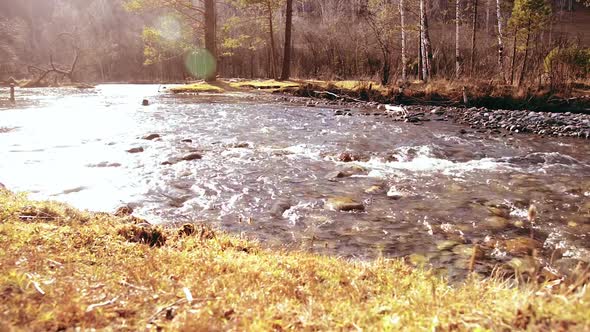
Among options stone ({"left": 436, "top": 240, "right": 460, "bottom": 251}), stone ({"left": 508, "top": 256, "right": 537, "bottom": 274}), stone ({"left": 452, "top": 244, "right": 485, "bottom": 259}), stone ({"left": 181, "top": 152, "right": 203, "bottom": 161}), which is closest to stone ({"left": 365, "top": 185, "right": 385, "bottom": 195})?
stone ({"left": 436, "top": 240, "right": 460, "bottom": 251})

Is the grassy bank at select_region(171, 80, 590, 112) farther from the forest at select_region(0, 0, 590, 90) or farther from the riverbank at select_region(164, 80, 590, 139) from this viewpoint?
the forest at select_region(0, 0, 590, 90)

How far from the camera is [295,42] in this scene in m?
41.0

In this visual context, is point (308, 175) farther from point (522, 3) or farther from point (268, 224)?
point (522, 3)

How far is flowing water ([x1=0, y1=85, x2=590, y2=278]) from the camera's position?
14.8 feet

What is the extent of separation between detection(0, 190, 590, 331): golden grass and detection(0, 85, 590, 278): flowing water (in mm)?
1179

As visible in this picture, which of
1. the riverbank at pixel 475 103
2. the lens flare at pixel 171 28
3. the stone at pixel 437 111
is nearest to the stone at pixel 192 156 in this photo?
the riverbank at pixel 475 103

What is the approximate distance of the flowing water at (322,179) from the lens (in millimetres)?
4504

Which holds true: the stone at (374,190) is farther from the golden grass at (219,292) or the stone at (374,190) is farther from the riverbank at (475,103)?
the riverbank at (475,103)

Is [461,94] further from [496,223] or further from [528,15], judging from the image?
[496,223]

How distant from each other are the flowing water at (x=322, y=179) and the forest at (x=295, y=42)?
8886mm

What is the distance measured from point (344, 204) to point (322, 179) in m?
1.39

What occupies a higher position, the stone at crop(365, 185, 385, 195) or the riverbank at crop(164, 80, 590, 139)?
the riverbank at crop(164, 80, 590, 139)

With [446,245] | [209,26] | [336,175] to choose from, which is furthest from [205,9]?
[446,245]

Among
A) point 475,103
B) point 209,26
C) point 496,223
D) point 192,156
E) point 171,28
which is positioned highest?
point 171,28
